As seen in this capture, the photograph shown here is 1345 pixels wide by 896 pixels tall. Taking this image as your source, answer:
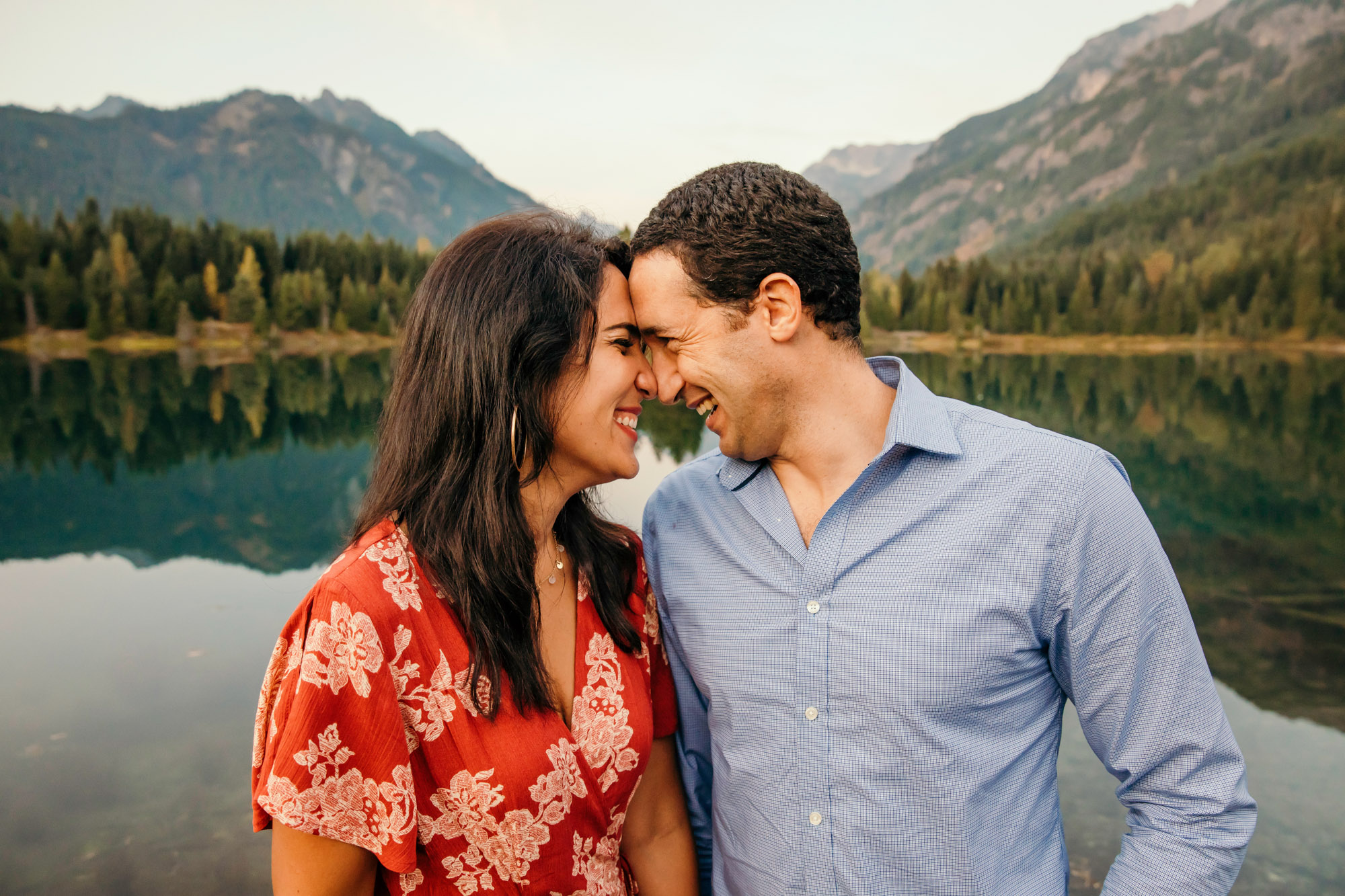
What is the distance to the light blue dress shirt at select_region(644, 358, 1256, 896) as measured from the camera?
2.09 meters

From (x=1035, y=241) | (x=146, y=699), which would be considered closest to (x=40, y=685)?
(x=146, y=699)

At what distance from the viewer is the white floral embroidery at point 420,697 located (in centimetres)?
210

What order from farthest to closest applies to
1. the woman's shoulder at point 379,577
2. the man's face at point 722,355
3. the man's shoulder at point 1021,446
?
the man's face at point 722,355, the man's shoulder at point 1021,446, the woman's shoulder at point 379,577

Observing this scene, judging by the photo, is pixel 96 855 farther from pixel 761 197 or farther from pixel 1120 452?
pixel 1120 452

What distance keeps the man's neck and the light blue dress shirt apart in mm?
153

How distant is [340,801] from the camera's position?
200 cm

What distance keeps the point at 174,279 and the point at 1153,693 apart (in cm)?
7971

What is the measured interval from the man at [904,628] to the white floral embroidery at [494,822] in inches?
18.6

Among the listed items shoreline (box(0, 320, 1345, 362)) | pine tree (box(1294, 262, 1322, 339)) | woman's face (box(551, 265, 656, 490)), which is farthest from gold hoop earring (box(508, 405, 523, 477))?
pine tree (box(1294, 262, 1322, 339))

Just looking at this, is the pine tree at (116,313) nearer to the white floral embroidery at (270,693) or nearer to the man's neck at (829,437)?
the white floral embroidery at (270,693)

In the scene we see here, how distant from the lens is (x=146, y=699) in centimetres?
1078

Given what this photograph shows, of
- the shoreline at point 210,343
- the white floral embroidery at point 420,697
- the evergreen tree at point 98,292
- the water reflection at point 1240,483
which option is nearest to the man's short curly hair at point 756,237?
the white floral embroidery at point 420,697

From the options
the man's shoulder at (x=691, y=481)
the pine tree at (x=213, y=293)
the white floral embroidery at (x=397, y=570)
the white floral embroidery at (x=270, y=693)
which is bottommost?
the pine tree at (x=213, y=293)

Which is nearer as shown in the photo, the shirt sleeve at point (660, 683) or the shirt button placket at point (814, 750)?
the shirt button placket at point (814, 750)
